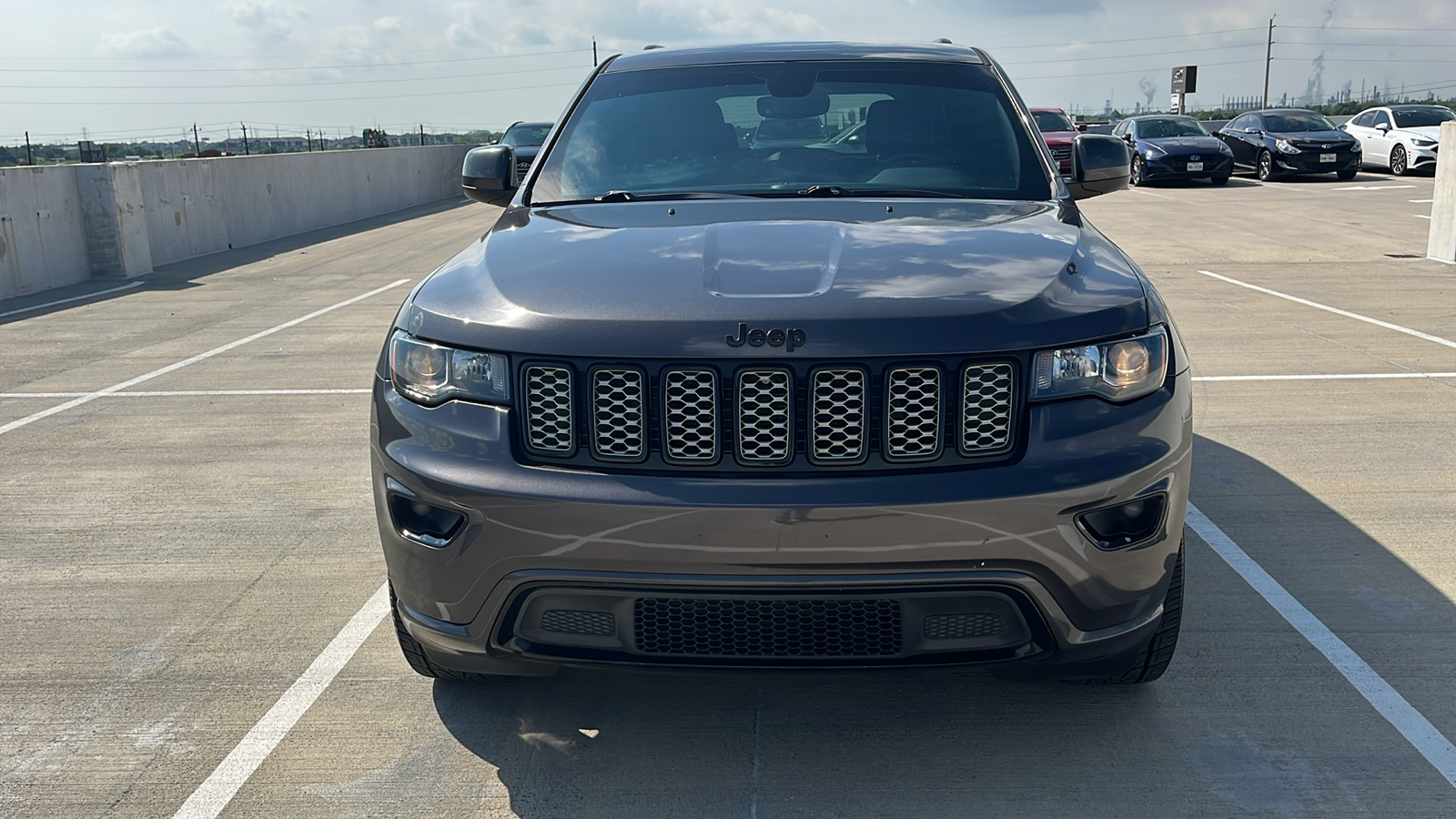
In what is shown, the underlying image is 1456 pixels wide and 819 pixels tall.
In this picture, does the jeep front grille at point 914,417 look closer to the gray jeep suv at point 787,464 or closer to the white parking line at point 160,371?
the gray jeep suv at point 787,464

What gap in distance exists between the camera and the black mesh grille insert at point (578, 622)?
2680mm

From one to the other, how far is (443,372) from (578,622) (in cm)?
65

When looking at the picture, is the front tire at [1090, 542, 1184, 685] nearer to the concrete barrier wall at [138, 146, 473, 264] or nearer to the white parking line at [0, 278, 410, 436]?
the white parking line at [0, 278, 410, 436]

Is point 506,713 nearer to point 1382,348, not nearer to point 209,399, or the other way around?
point 209,399

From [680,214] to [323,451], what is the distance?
126 inches

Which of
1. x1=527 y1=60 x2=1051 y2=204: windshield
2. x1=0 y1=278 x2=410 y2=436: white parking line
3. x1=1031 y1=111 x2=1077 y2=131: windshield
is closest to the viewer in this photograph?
x1=527 y1=60 x2=1051 y2=204: windshield

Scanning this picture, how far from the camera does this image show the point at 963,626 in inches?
104

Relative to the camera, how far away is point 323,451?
602 centimetres

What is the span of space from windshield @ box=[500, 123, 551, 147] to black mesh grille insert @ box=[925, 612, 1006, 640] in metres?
23.9

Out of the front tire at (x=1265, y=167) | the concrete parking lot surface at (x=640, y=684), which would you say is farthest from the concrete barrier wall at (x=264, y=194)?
the front tire at (x=1265, y=167)

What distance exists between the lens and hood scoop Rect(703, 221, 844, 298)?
2760 mm

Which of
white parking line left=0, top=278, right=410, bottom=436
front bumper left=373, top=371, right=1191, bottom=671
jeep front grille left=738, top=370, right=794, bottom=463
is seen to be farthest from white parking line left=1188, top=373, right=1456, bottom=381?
white parking line left=0, top=278, right=410, bottom=436

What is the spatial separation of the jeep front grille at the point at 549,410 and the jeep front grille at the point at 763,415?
37 centimetres

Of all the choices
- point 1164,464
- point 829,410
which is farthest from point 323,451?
point 1164,464
